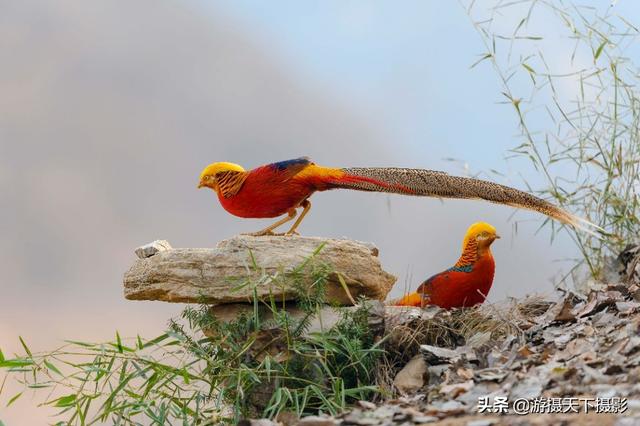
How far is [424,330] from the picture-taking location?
393 centimetres

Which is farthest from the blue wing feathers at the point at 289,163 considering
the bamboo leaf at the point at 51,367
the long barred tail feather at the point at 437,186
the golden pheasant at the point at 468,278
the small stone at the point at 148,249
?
the bamboo leaf at the point at 51,367

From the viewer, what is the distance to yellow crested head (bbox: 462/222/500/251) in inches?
175

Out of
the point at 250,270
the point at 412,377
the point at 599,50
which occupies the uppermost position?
the point at 599,50

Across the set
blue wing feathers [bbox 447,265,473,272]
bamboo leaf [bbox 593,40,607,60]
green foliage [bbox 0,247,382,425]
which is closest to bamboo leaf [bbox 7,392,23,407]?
green foliage [bbox 0,247,382,425]

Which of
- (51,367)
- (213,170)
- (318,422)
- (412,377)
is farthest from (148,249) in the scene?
(318,422)

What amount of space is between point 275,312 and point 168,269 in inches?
24.0

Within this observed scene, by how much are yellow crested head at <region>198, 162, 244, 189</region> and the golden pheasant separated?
115 cm

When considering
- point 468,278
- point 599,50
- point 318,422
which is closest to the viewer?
point 318,422

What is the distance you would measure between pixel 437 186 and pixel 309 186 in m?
0.60

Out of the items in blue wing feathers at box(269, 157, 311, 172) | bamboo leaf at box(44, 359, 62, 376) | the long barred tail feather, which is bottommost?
bamboo leaf at box(44, 359, 62, 376)

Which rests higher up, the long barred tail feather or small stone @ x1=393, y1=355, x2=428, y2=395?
the long barred tail feather

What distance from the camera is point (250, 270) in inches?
151

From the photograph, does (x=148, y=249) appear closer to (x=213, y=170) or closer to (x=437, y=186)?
(x=213, y=170)

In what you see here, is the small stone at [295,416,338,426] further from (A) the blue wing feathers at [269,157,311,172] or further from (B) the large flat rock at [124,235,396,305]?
(A) the blue wing feathers at [269,157,311,172]
